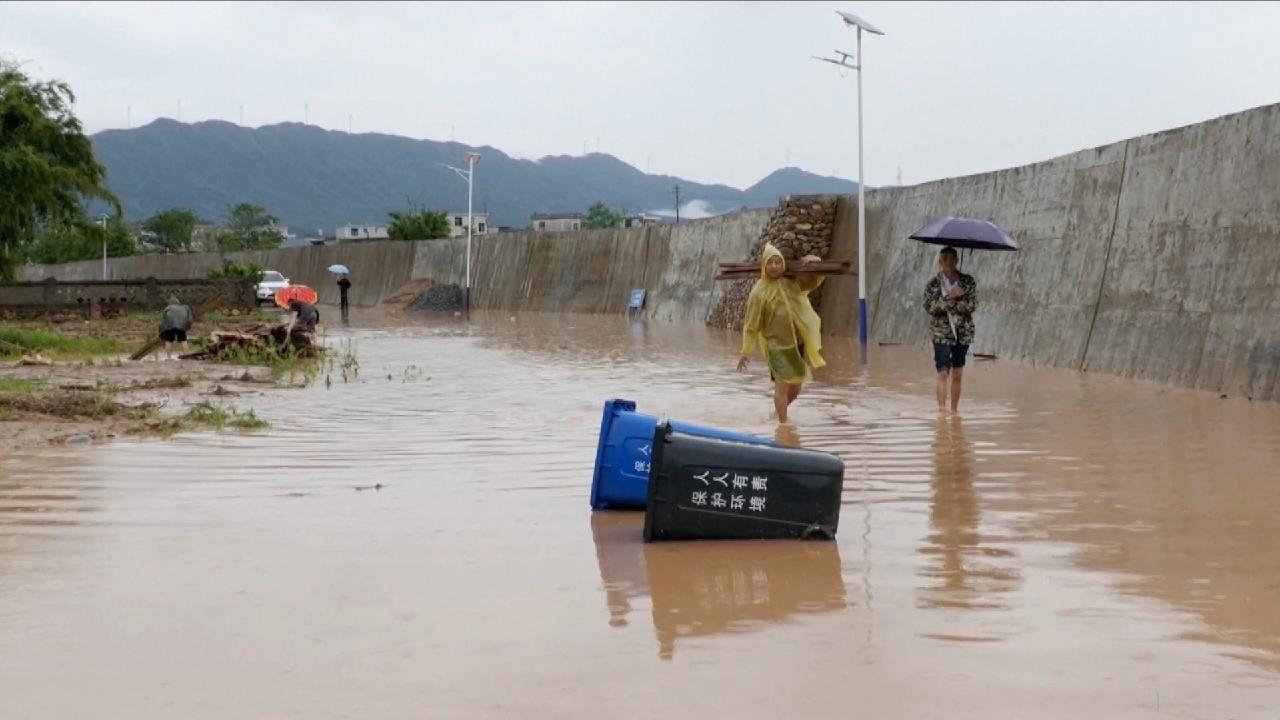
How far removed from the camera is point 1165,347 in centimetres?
1312

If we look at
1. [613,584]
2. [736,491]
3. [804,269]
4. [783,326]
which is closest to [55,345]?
[783,326]

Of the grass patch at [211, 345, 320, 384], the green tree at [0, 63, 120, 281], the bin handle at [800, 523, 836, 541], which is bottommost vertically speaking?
the bin handle at [800, 523, 836, 541]

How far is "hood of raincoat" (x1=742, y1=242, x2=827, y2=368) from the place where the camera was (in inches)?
407

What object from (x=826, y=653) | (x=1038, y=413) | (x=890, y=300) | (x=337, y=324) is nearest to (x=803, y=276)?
(x=1038, y=413)

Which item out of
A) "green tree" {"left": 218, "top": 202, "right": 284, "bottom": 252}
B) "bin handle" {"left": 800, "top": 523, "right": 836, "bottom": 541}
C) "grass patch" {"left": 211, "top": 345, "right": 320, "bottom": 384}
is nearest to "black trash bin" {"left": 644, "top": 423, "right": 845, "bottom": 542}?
"bin handle" {"left": 800, "top": 523, "right": 836, "bottom": 541}

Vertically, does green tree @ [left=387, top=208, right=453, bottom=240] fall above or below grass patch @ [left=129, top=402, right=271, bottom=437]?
above

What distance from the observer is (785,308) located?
33.9 feet

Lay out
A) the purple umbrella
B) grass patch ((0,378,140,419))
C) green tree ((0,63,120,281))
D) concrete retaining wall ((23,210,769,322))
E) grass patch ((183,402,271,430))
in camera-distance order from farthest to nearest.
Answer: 1. concrete retaining wall ((23,210,769,322))
2. green tree ((0,63,120,281))
3. the purple umbrella
4. grass patch ((0,378,140,419))
5. grass patch ((183,402,271,430))

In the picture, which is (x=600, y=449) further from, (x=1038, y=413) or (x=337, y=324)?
(x=337, y=324)

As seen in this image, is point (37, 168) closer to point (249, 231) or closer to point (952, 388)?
point (952, 388)

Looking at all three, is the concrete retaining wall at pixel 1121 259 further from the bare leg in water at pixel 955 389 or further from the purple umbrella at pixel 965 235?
the bare leg in water at pixel 955 389

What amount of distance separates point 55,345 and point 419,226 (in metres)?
77.8

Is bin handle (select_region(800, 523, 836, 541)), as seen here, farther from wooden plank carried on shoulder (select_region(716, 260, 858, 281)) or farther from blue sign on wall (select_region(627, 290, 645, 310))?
blue sign on wall (select_region(627, 290, 645, 310))

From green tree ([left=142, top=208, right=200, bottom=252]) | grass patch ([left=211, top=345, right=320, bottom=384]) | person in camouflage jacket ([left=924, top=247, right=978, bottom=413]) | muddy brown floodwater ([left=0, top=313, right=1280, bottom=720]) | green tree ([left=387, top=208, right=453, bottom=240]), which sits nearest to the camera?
muddy brown floodwater ([left=0, top=313, right=1280, bottom=720])
